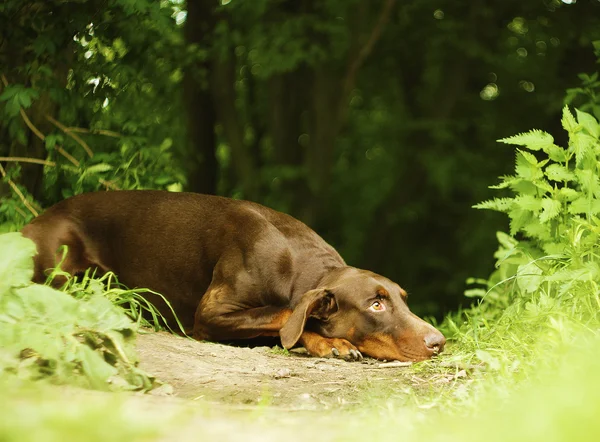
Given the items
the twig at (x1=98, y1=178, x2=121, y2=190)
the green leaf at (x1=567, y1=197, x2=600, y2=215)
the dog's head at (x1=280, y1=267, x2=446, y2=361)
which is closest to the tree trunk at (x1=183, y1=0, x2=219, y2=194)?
the twig at (x1=98, y1=178, x2=121, y2=190)

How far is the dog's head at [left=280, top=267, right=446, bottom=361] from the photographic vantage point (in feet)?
14.5

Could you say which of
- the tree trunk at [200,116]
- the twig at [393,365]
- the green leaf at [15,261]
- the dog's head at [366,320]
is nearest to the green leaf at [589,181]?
the dog's head at [366,320]

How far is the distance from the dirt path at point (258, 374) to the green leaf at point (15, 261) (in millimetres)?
743

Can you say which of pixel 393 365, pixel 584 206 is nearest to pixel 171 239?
pixel 393 365

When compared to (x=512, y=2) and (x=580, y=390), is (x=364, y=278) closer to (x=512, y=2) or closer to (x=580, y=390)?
(x=580, y=390)

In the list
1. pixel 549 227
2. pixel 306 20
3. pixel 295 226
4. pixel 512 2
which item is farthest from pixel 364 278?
pixel 512 2

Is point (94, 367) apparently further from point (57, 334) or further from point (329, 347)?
point (329, 347)

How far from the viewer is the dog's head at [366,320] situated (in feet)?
14.5

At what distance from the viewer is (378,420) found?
2584 mm

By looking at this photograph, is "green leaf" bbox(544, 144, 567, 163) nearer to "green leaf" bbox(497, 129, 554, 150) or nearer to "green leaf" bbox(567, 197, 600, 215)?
"green leaf" bbox(497, 129, 554, 150)

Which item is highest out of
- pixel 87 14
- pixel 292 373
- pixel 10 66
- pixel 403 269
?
pixel 87 14

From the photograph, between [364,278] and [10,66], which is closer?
[364,278]

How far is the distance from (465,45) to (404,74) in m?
2.87

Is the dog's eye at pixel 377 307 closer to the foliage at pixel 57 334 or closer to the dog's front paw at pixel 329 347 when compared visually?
the dog's front paw at pixel 329 347
